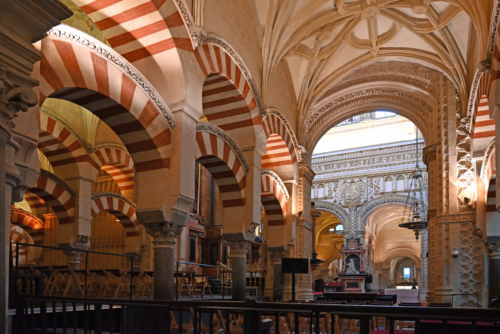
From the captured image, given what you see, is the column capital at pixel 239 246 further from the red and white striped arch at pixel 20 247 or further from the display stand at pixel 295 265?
the red and white striped arch at pixel 20 247

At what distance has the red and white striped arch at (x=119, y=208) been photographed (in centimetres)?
1222

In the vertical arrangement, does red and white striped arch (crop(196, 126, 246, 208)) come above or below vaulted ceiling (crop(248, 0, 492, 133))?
below

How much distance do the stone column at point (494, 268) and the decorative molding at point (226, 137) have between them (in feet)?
18.4

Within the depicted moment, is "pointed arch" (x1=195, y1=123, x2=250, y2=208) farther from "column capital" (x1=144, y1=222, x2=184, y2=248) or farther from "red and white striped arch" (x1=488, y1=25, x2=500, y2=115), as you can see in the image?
"red and white striped arch" (x1=488, y1=25, x2=500, y2=115)

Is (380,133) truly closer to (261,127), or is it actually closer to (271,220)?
(271,220)

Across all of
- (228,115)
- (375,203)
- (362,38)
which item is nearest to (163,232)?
(228,115)

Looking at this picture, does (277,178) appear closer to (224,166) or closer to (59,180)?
(224,166)

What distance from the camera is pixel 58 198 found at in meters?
9.88

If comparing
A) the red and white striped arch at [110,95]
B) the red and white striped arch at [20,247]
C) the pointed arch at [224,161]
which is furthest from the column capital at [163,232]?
the red and white striped arch at [20,247]

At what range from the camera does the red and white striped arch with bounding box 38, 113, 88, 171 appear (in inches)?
387

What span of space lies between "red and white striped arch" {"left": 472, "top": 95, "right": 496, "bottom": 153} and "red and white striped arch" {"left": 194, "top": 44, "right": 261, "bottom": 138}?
4.65 m

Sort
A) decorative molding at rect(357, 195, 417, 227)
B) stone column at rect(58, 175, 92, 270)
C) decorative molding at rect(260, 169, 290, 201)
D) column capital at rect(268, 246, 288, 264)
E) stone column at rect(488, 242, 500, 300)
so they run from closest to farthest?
stone column at rect(58, 175, 92, 270) < stone column at rect(488, 242, 500, 300) < decorative molding at rect(260, 169, 290, 201) < column capital at rect(268, 246, 288, 264) < decorative molding at rect(357, 195, 417, 227)

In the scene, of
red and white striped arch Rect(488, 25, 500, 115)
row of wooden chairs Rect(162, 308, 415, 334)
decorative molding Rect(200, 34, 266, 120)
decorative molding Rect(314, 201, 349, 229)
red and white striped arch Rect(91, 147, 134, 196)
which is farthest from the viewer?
decorative molding Rect(314, 201, 349, 229)

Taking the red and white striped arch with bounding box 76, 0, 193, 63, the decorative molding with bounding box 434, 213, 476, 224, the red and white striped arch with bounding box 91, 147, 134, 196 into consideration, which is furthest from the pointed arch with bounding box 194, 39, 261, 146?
the decorative molding with bounding box 434, 213, 476, 224
